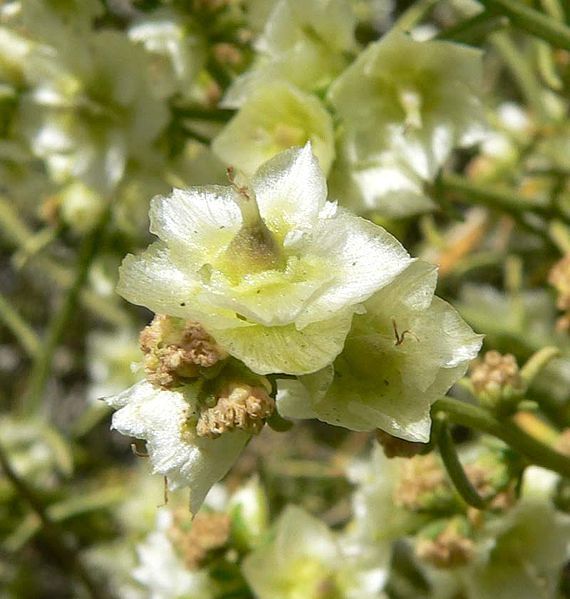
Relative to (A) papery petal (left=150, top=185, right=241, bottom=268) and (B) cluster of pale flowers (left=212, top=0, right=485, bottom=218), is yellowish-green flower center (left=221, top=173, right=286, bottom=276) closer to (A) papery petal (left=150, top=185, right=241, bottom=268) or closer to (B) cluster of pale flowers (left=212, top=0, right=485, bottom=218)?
(A) papery petal (left=150, top=185, right=241, bottom=268)

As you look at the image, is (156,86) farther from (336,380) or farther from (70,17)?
(336,380)

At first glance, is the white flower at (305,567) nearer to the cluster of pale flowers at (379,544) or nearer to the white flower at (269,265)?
the cluster of pale flowers at (379,544)

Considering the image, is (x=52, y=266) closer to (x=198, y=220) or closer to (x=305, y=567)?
(x=305, y=567)

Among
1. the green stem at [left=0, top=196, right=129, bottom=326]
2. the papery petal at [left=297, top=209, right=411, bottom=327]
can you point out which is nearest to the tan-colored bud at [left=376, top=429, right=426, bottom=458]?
the papery petal at [left=297, top=209, right=411, bottom=327]

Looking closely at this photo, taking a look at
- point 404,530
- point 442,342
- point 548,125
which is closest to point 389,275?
point 442,342

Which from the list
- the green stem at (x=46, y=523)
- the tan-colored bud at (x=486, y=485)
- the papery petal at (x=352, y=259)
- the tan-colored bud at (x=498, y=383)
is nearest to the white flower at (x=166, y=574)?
the green stem at (x=46, y=523)

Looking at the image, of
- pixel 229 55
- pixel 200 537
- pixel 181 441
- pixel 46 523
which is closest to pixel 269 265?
Result: pixel 181 441
